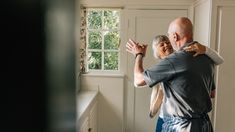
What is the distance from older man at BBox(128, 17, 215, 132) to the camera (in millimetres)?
1458

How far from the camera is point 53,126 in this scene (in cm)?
30

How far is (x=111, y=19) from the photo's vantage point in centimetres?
330

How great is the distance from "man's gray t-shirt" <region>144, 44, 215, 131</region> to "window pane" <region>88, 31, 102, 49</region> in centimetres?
188

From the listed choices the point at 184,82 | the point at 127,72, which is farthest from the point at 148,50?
the point at 184,82

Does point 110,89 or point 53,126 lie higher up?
point 53,126

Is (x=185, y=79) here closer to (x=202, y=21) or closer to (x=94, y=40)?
(x=202, y=21)

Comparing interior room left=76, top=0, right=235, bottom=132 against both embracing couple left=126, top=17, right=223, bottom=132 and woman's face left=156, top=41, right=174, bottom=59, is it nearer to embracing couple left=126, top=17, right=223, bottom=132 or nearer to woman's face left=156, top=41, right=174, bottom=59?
woman's face left=156, top=41, right=174, bottom=59

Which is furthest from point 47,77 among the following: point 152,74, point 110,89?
point 110,89

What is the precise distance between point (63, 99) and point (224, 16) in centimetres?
239

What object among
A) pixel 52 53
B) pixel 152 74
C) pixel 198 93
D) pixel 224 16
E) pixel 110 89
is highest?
pixel 224 16

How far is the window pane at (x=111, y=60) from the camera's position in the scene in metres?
3.35

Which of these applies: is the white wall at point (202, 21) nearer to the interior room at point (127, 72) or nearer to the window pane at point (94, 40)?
the interior room at point (127, 72)

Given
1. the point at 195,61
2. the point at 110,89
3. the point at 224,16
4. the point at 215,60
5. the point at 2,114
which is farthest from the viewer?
the point at 110,89

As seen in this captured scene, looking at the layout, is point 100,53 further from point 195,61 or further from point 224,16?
point 195,61
